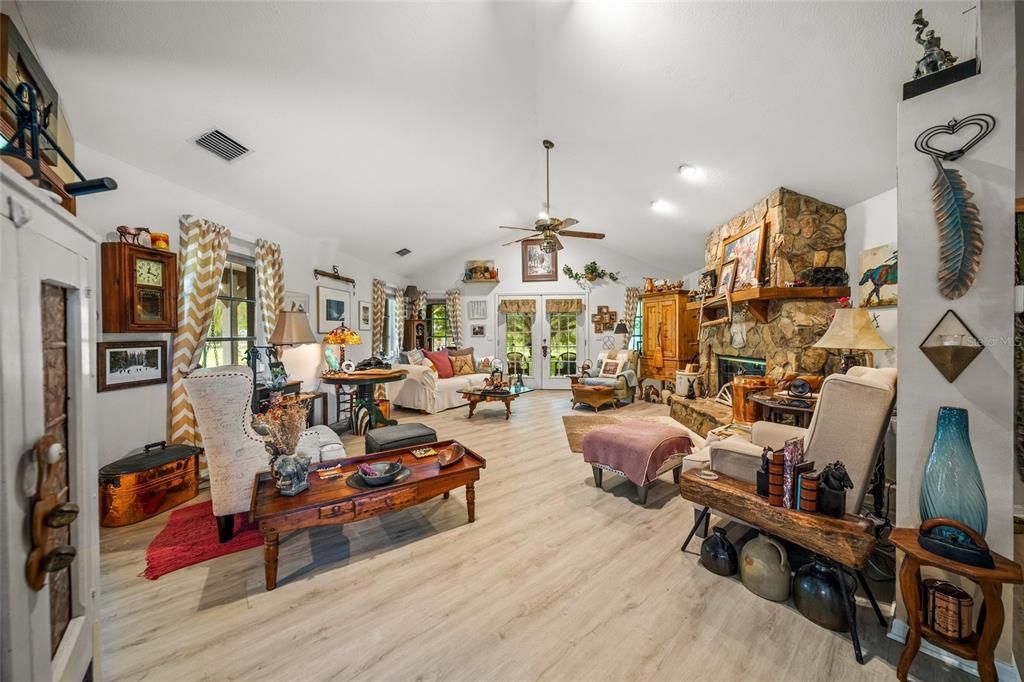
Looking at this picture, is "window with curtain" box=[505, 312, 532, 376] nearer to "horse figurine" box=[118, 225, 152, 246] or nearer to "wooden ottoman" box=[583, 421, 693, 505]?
"wooden ottoman" box=[583, 421, 693, 505]

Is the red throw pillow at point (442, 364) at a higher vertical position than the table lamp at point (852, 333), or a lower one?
lower

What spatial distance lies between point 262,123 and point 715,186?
4.16m

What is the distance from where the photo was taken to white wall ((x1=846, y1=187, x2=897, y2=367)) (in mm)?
3006

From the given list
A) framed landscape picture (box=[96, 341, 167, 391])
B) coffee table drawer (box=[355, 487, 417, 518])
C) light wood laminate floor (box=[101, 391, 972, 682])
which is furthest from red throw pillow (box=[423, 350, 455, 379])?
coffee table drawer (box=[355, 487, 417, 518])

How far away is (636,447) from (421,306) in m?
6.01

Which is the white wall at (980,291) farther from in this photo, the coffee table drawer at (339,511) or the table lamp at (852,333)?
the coffee table drawer at (339,511)

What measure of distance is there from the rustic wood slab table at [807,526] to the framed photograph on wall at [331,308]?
15.8 feet

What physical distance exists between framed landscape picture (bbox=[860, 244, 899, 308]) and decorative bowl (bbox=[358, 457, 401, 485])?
12.6 ft

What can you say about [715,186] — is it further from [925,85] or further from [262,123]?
[262,123]

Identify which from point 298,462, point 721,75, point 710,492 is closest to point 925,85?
point 721,75

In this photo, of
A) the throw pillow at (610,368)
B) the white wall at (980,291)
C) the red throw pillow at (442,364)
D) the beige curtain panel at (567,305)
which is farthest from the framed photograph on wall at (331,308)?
the white wall at (980,291)

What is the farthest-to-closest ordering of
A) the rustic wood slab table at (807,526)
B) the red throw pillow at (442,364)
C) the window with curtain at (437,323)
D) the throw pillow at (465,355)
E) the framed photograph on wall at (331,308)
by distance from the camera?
1. the window with curtain at (437,323)
2. the throw pillow at (465,355)
3. the red throw pillow at (442,364)
4. the framed photograph on wall at (331,308)
5. the rustic wood slab table at (807,526)

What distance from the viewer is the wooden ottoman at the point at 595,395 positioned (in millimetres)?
5848

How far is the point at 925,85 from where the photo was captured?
1.47 meters
